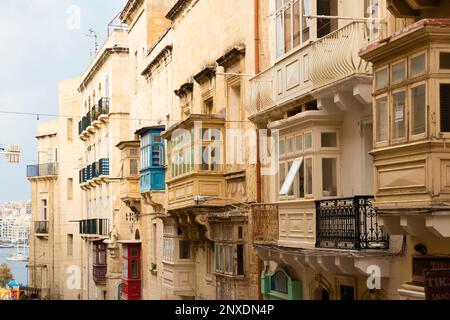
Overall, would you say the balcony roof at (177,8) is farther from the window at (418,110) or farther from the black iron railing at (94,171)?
the window at (418,110)

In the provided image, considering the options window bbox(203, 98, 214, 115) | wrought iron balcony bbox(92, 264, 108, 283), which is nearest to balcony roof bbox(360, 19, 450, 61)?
window bbox(203, 98, 214, 115)

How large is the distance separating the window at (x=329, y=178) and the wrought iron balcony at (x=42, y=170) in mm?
42313

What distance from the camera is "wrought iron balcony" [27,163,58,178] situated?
5597 centimetres

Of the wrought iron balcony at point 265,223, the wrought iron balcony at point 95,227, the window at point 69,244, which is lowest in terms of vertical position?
the window at point 69,244

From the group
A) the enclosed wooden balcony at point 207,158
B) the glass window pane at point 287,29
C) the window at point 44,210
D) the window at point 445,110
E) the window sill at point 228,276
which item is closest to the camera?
the window at point 445,110

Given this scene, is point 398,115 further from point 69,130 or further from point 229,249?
point 69,130

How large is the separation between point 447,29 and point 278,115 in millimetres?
5953

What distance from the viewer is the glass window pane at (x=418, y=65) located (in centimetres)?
1094

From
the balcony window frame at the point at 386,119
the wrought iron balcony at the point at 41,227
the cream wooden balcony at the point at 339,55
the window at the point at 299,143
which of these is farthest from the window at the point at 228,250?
the wrought iron balcony at the point at 41,227

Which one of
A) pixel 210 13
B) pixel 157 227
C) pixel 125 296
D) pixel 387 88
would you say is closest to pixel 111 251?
pixel 125 296

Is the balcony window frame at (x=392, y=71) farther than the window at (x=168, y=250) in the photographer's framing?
No

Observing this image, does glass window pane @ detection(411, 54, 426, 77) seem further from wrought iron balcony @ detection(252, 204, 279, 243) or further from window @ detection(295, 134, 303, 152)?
wrought iron balcony @ detection(252, 204, 279, 243)

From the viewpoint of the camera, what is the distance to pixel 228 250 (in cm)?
2017
